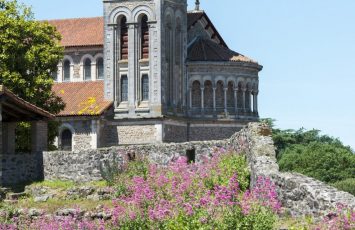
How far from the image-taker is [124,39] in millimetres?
55719

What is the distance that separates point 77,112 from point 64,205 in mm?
27717

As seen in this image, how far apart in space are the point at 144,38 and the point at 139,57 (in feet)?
4.18

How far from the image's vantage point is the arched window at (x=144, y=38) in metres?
55.2

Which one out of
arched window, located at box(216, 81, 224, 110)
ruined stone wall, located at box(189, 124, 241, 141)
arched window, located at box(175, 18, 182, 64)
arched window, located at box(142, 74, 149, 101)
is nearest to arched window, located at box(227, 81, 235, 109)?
arched window, located at box(216, 81, 224, 110)

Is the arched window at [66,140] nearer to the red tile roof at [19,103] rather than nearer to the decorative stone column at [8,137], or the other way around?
the decorative stone column at [8,137]

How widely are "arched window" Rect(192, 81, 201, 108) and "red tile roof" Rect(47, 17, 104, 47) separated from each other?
701 centimetres

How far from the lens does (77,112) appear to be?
5325 cm

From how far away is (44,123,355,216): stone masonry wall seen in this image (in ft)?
43.1

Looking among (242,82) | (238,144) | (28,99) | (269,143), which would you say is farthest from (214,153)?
(242,82)

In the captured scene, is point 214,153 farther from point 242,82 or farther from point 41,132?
point 242,82

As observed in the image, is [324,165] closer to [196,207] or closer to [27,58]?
[27,58]

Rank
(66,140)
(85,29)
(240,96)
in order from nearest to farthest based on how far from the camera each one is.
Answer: (66,140) < (240,96) < (85,29)

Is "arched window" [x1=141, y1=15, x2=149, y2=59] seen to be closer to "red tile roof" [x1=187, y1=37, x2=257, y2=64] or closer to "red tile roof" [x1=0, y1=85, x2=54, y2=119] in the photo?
"red tile roof" [x1=187, y1=37, x2=257, y2=64]

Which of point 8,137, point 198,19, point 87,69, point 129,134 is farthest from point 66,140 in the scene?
point 8,137
